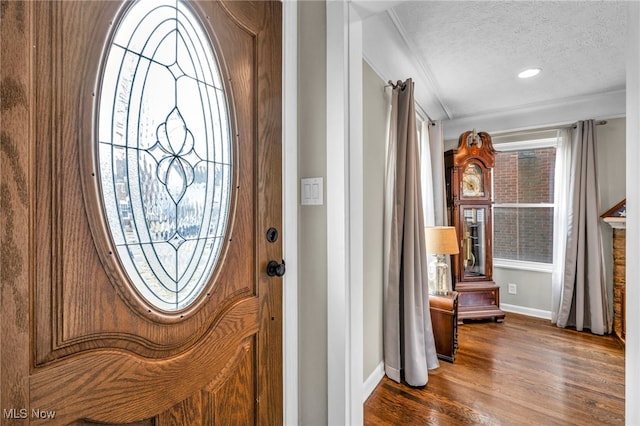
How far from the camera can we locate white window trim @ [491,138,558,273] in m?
3.67

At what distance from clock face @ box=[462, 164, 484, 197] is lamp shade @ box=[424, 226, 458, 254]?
3.61ft

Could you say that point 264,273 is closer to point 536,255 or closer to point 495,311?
point 495,311

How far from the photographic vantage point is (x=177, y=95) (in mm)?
893

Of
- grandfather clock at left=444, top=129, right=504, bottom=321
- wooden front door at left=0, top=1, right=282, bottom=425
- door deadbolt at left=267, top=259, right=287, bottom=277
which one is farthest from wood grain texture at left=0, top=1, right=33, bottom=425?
grandfather clock at left=444, top=129, right=504, bottom=321

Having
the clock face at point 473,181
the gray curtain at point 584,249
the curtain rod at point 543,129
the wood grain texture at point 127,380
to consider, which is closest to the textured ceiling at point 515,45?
the curtain rod at point 543,129

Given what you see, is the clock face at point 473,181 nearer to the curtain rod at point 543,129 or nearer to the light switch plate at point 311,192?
the curtain rod at point 543,129

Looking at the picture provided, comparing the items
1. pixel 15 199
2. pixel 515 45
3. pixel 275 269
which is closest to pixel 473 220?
pixel 515 45

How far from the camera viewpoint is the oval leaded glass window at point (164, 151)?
29.7 inches

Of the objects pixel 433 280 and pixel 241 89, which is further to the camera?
pixel 433 280

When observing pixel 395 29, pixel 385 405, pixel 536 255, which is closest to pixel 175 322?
pixel 385 405

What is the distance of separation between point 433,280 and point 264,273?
2071 mm

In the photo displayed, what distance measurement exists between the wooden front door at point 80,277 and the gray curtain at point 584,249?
364 centimetres

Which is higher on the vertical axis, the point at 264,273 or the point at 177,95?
the point at 177,95

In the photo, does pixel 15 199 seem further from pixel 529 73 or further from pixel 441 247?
pixel 529 73
